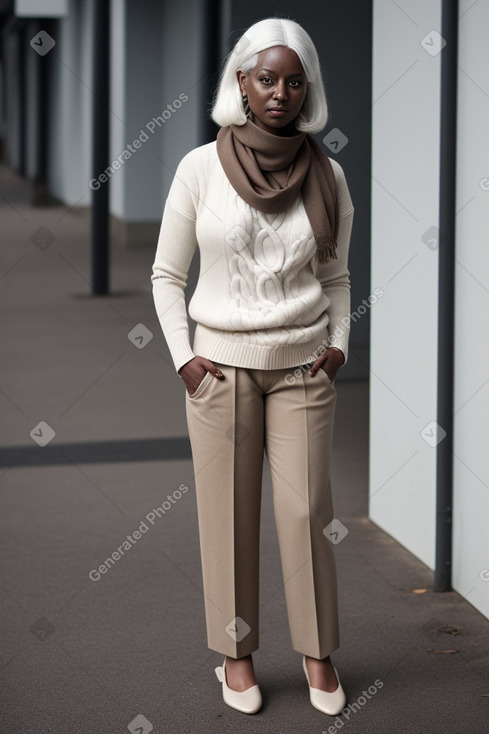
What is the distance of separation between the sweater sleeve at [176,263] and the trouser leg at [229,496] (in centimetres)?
12

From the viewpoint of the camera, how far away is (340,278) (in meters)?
3.00

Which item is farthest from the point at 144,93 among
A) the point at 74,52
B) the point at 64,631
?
the point at 64,631

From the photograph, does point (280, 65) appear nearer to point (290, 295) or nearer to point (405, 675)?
point (290, 295)

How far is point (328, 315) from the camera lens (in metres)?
2.99

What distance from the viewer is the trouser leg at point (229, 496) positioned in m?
2.88

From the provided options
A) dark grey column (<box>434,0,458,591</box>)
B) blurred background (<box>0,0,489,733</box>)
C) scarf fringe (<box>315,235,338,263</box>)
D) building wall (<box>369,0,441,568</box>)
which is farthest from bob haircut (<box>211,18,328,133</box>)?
building wall (<box>369,0,441,568</box>)

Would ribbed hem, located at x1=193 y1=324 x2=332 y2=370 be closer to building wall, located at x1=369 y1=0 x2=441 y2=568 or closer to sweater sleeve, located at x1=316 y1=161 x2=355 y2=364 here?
sweater sleeve, located at x1=316 y1=161 x2=355 y2=364

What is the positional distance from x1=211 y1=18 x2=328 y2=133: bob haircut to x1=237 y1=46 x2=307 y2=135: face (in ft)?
0.06

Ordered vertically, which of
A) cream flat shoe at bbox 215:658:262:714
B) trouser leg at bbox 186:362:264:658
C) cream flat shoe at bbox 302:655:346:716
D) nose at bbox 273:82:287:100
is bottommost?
cream flat shoe at bbox 215:658:262:714

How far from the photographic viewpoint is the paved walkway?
302 cm

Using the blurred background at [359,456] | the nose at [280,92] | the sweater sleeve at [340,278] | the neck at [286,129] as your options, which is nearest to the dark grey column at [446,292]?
the blurred background at [359,456]

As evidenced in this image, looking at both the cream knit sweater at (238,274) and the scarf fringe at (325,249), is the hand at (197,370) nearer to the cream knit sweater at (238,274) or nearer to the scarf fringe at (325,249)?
the cream knit sweater at (238,274)

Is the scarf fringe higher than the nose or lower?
lower

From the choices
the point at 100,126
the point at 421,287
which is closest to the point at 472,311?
the point at 421,287
